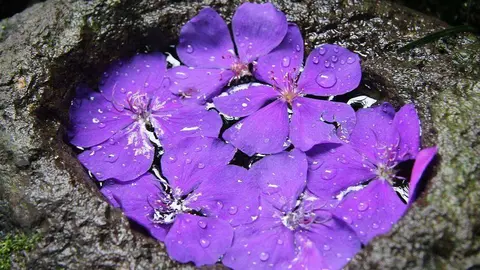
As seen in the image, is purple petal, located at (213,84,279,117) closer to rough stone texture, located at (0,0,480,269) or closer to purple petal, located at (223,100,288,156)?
purple petal, located at (223,100,288,156)

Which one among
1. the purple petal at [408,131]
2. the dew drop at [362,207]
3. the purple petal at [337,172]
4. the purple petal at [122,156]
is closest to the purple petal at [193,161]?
the purple petal at [122,156]

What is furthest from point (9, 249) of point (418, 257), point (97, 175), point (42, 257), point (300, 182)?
point (418, 257)

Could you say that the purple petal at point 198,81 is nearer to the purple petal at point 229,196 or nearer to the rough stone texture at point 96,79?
the rough stone texture at point 96,79

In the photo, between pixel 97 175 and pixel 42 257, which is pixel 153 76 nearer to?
pixel 97 175

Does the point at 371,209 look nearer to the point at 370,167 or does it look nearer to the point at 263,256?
the point at 370,167

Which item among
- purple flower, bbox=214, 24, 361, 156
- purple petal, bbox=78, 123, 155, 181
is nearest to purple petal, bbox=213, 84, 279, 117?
purple flower, bbox=214, 24, 361, 156

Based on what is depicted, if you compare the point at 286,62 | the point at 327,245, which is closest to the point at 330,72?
the point at 286,62
